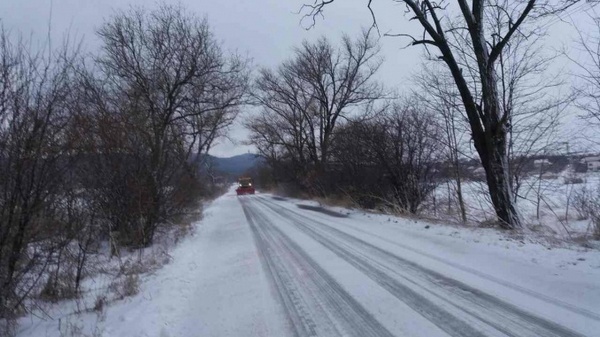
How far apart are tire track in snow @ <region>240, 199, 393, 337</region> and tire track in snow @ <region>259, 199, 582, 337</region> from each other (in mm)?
678

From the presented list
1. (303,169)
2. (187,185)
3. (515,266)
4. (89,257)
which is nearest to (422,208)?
(187,185)

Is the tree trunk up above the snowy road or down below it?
above

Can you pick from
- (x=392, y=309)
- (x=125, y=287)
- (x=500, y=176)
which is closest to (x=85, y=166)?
(x=125, y=287)

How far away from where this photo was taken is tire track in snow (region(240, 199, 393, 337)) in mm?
4941

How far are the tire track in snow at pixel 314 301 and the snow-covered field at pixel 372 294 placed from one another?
0.05 ft

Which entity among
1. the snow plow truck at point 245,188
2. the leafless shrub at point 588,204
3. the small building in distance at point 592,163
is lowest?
the snow plow truck at point 245,188

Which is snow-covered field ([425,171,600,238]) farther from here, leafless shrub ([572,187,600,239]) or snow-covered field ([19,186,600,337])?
snow-covered field ([19,186,600,337])

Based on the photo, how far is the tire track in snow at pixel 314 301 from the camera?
4941mm

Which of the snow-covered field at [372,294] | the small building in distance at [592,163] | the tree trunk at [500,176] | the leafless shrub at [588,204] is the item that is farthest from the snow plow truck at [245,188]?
the snow-covered field at [372,294]

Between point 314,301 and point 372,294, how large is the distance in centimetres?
81

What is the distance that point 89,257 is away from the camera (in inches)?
340

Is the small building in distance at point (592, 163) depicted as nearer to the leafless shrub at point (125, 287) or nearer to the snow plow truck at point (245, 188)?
the leafless shrub at point (125, 287)

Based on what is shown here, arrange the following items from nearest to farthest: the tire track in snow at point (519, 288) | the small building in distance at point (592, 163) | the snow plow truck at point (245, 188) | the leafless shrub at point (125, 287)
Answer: the tire track in snow at point (519, 288) → the leafless shrub at point (125, 287) → the small building in distance at point (592, 163) → the snow plow truck at point (245, 188)

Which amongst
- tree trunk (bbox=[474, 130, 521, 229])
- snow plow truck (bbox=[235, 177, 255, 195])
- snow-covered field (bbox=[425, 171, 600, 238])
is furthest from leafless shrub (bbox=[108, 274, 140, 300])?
snow plow truck (bbox=[235, 177, 255, 195])
